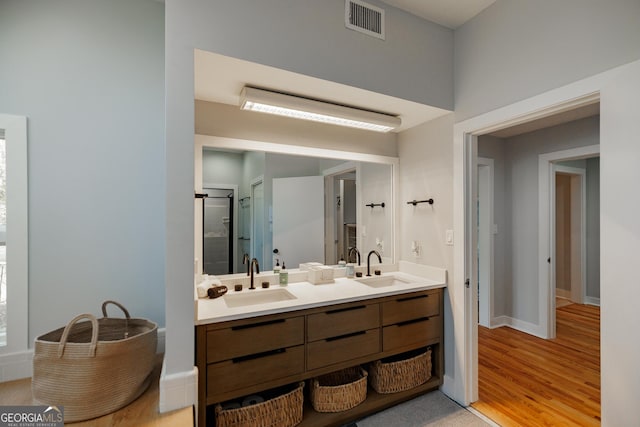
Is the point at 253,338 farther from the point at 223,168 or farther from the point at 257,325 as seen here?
the point at 223,168

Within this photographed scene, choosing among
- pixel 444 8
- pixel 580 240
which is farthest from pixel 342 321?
pixel 580 240

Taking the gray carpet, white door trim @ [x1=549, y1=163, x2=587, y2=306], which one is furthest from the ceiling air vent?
white door trim @ [x1=549, y1=163, x2=587, y2=306]

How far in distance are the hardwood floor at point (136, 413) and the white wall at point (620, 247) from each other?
2.02 meters

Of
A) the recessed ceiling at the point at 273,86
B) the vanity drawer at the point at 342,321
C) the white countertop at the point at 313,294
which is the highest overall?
the recessed ceiling at the point at 273,86

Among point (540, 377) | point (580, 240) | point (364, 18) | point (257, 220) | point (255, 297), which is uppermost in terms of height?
point (364, 18)

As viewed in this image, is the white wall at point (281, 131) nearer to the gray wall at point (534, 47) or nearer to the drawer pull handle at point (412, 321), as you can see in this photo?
the gray wall at point (534, 47)

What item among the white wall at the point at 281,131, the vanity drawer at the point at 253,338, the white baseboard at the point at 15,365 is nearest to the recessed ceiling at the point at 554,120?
the white wall at the point at 281,131

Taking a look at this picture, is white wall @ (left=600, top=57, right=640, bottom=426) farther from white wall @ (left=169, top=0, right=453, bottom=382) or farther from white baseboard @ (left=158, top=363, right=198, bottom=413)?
white baseboard @ (left=158, top=363, right=198, bottom=413)

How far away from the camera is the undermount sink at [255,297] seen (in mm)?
1978

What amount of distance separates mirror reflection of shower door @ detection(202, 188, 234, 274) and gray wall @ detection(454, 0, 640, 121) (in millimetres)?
1909

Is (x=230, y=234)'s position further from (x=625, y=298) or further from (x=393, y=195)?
(x=625, y=298)

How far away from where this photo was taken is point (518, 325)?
142 inches

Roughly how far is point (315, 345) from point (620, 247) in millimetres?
1666

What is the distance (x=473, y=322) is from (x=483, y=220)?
1886 mm
